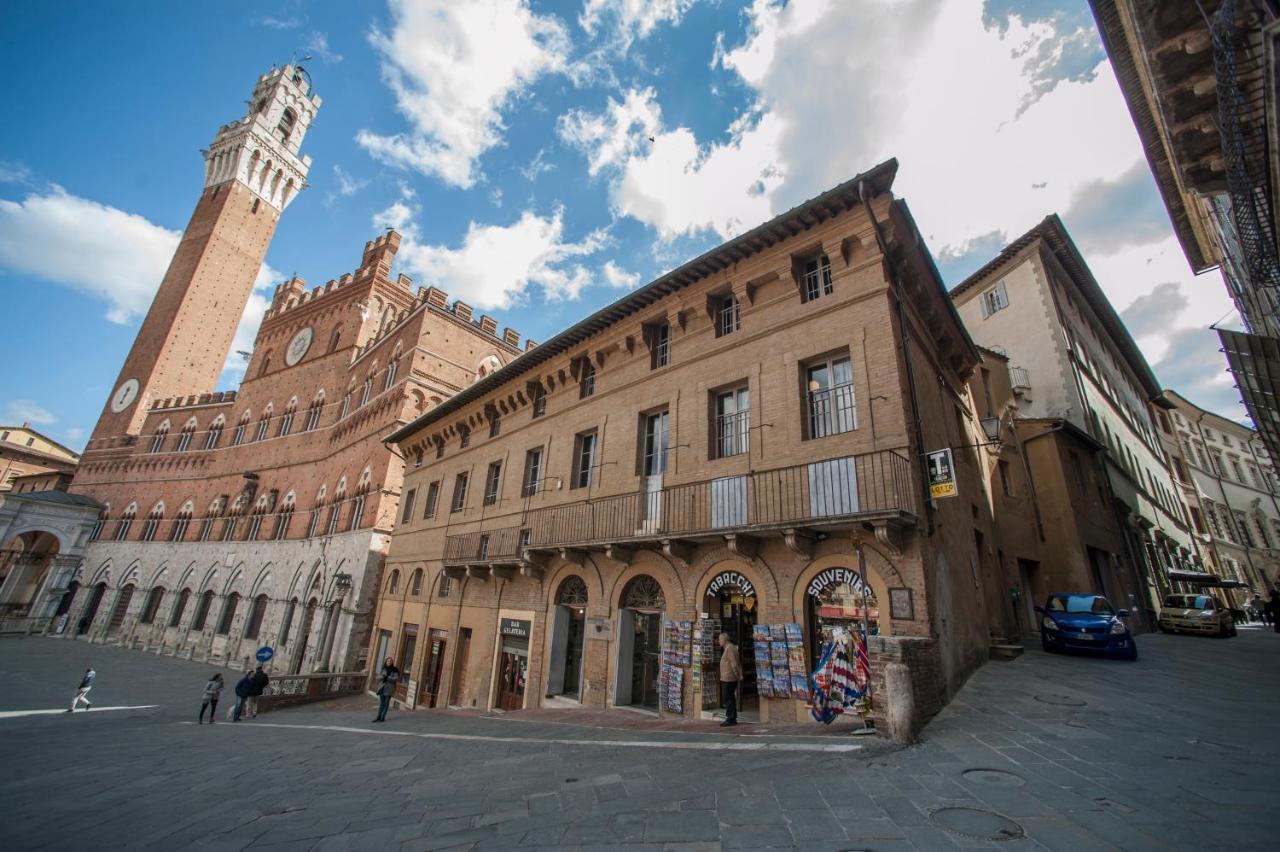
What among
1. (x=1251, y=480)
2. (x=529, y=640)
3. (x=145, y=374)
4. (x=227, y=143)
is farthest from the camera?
(x=227, y=143)

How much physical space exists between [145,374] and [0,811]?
54968 millimetres

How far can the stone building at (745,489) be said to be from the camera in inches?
344

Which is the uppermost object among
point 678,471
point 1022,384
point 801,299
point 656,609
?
point 1022,384

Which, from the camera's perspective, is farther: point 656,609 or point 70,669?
point 70,669

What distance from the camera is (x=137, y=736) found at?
42.4 feet

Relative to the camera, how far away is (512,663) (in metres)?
14.9

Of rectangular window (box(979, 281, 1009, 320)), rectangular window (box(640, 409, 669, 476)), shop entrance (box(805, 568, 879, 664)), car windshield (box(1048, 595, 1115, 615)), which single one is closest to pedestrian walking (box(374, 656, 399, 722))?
rectangular window (box(640, 409, 669, 476))

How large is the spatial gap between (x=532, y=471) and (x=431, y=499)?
743cm

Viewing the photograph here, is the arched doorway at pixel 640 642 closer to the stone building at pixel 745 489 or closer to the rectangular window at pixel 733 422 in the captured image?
the stone building at pixel 745 489

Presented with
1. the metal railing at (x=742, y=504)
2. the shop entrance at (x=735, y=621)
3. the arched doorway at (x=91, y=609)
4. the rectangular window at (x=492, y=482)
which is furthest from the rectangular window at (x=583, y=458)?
the arched doorway at (x=91, y=609)

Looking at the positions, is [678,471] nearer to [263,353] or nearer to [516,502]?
[516,502]

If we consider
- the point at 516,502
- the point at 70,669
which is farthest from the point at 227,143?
the point at 516,502

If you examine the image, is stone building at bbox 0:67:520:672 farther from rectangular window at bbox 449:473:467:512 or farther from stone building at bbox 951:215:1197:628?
stone building at bbox 951:215:1197:628

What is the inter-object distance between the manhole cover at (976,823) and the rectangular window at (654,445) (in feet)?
27.6
